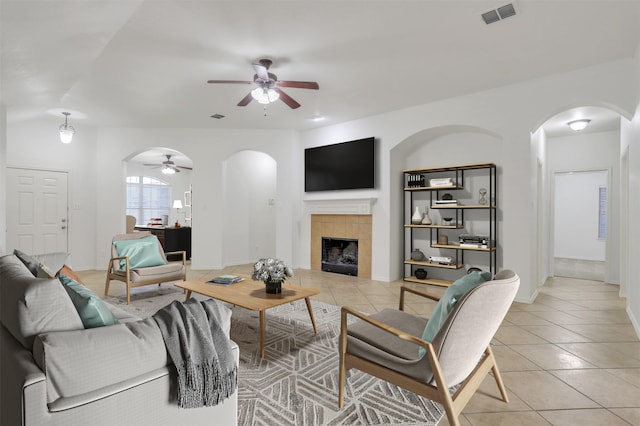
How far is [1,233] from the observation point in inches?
178

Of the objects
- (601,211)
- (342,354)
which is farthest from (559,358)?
(601,211)

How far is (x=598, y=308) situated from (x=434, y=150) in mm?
3042

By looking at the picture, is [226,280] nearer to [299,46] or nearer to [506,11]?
[299,46]

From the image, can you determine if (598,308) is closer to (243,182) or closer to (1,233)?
(243,182)

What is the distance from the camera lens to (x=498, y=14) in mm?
2820

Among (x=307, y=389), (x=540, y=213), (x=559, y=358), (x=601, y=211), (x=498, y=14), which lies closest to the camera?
(x=307, y=389)

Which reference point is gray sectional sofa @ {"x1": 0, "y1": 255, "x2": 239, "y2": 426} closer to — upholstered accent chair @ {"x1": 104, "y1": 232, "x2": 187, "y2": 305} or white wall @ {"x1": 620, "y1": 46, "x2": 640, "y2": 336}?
upholstered accent chair @ {"x1": 104, "y1": 232, "x2": 187, "y2": 305}

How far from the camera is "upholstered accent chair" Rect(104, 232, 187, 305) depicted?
163 inches

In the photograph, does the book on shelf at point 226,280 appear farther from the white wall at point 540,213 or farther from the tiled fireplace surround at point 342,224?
the white wall at point 540,213

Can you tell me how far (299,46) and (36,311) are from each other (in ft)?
9.94

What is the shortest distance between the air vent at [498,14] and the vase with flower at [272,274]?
109 inches

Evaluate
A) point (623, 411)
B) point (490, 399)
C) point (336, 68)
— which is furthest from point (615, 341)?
point (336, 68)

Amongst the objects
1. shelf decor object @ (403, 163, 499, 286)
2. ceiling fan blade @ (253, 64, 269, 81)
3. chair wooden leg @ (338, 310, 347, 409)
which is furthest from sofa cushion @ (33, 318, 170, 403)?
shelf decor object @ (403, 163, 499, 286)

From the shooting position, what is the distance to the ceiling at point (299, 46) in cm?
271
